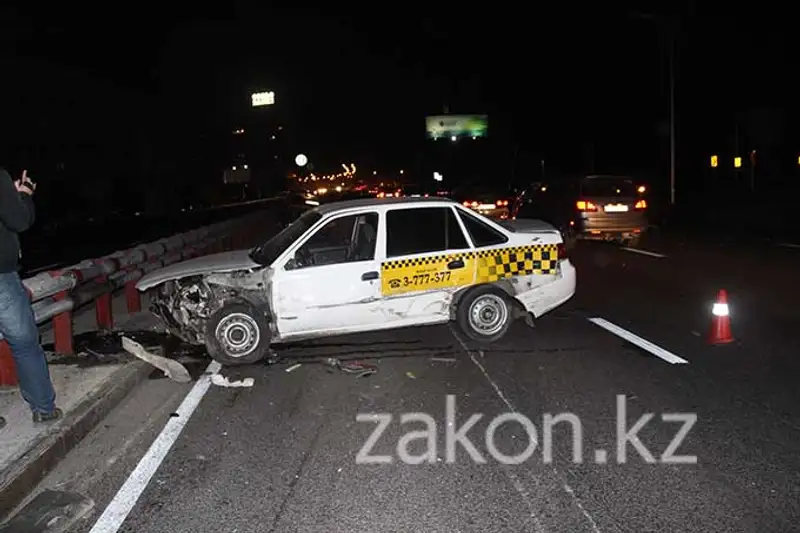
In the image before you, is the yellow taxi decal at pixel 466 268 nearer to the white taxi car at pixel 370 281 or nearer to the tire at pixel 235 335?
the white taxi car at pixel 370 281

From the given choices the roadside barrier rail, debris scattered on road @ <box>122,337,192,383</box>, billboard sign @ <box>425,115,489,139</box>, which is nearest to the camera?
the roadside barrier rail

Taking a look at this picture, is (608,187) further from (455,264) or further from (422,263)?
(422,263)

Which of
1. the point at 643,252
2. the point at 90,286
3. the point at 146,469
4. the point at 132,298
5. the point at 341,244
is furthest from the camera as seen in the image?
the point at 643,252

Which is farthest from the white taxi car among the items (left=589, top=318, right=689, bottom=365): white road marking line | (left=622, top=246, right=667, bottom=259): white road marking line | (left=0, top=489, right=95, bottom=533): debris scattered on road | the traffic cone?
(left=622, top=246, right=667, bottom=259): white road marking line

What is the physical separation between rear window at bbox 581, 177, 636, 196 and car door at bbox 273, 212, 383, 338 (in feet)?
37.5

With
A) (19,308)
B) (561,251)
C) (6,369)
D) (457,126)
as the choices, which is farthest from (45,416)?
(457,126)

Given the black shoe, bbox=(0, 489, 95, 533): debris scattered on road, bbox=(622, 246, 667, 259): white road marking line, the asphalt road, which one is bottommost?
bbox=(622, 246, 667, 259): white road marking line

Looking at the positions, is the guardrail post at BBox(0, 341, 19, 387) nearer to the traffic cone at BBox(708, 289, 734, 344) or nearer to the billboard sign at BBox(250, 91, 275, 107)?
the traffic cone at BBox(708, 289, 734, 344)

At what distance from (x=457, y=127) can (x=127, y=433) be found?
86.6 metres

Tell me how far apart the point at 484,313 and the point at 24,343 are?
4897mm

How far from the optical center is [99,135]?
148 feet

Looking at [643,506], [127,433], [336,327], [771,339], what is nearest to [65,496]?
[127,433]

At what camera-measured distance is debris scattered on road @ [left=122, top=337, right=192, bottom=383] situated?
8094mm

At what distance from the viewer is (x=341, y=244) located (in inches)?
410
